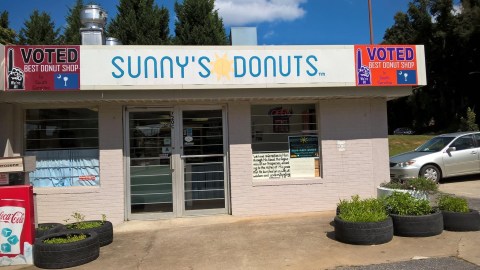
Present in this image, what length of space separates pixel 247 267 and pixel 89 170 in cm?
461

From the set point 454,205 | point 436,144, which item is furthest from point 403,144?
point 454,205

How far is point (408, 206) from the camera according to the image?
6961 mm

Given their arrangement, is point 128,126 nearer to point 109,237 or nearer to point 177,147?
point 177,147

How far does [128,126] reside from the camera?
9000 mm

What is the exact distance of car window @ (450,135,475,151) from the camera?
13711mm

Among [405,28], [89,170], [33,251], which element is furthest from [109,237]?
[405,28]

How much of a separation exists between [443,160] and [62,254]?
37.6 feet

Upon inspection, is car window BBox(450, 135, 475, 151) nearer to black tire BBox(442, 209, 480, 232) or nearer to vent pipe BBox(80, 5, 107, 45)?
black tire BBox(442, 209, 480, 232)

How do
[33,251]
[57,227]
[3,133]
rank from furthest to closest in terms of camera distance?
[3,133] → [57,227] → [33,251]

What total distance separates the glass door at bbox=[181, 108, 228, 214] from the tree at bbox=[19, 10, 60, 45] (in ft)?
65.4

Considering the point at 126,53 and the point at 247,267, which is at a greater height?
the point at 126,53

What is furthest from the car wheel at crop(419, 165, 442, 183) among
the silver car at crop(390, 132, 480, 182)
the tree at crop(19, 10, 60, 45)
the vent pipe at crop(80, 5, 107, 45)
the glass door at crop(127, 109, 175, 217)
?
the tree at crop(19, 10, 60, 45)

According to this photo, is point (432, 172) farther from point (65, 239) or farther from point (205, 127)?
point (65, 239)

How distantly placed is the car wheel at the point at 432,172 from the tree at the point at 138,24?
1665cm
